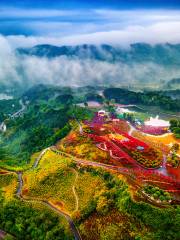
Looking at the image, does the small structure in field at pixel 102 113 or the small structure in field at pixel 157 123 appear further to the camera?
the small structure in field at pixel 102 113

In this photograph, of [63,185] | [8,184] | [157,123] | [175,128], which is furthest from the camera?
[157,123]

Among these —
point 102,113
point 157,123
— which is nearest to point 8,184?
point 102,113

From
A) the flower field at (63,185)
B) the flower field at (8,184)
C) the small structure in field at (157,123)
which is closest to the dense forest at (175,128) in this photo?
the small structure in field at (157,123)

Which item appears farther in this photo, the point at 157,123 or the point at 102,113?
the point at 102,113

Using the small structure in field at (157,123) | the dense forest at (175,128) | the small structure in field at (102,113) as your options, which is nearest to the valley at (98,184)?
the dense forest at (175,128)

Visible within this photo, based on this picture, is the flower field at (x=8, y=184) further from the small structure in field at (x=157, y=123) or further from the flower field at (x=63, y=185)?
the small structure in field at (x=157, y=123)

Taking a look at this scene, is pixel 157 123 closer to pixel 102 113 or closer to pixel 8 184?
pixel 102 113

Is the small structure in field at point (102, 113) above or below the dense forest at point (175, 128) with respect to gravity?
below

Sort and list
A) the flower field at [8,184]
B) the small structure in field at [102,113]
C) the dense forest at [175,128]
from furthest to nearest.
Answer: the small structure in field at [102,113], the dense forest at [175,128], the flower field at [8,184]

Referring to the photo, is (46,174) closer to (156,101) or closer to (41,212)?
(41,212)

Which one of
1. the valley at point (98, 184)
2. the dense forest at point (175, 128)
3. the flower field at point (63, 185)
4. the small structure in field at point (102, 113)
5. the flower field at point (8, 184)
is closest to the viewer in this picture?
the valley at point (98, 184)

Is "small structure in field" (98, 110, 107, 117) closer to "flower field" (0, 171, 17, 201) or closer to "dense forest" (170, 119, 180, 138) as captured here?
"dense forest" (170, 119, 180, 138)
